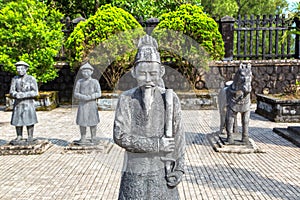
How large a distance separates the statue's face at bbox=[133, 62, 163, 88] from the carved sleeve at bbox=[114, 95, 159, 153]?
236 mm

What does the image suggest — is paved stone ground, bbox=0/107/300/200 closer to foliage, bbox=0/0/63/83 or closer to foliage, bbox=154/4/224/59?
foliage, bbox=0/0/63/83

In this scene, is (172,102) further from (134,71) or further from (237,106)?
(237,106)

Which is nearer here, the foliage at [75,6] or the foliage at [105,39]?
the foliage at [105,39]

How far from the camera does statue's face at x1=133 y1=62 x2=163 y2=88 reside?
2.90 meters

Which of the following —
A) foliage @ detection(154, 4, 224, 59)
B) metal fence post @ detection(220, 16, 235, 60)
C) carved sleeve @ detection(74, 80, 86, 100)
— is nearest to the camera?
carved sleeve @ detection(74, 80, 86, 100)

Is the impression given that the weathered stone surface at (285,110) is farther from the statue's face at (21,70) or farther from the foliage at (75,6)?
the foliage at (75,6)

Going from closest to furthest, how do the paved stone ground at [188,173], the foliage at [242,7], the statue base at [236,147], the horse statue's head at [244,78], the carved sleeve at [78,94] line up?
1. the paved stone ground at [188,173]
2. the horse statue's head at [244,78]
3. the statue base at [236,147]
4. the carved sleeve at [78,94]
5. the foliage at [242,7]

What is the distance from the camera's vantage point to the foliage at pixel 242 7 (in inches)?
1060

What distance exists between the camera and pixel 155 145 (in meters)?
2.93

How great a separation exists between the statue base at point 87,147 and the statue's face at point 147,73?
491cm

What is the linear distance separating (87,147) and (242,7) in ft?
85.9

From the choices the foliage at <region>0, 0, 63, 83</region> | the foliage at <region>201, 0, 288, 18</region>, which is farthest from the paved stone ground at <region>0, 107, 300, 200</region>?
the foliage at <region>201, 0, 288, 18</region>

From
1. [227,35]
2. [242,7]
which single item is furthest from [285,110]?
[242,7]

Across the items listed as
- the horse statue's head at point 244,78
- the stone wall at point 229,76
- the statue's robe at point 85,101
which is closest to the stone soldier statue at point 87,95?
the statue's robe at point 85,101
